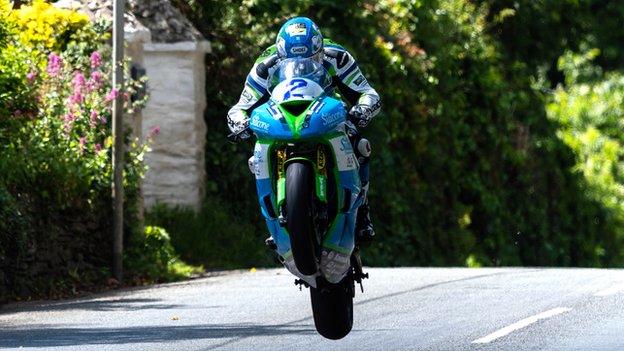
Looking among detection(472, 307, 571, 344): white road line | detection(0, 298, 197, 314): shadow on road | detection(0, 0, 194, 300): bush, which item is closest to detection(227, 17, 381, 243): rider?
detection(472, 307, 571, 344): white road line

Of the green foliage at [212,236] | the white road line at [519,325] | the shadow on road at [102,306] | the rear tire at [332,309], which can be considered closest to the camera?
the rear tire at [332,309]

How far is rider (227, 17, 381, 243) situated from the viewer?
37.0ft

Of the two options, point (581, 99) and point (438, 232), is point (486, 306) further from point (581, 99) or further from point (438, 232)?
point (581, 99)

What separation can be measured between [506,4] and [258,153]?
959 inches

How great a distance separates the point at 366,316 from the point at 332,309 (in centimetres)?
249

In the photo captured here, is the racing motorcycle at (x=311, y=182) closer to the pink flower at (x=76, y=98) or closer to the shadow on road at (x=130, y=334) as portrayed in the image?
the shadow on road at (x=130, y=334)

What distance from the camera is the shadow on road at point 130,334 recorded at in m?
12.3

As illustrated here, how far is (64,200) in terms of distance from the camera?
61.4 ft

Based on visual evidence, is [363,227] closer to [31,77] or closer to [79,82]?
[31,77]

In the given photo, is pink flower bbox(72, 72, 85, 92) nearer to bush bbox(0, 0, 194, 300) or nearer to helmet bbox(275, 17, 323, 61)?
bush bbox(0, 0, 194, 300)

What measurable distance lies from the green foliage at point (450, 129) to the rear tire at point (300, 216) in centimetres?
1273

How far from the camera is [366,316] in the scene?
45.4ft

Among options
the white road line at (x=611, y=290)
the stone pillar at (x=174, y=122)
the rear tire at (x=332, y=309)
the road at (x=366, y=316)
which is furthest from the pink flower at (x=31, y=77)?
the rear tire at (x=332, y=309)

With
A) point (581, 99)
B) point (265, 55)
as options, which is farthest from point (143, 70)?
point (581, 99)
